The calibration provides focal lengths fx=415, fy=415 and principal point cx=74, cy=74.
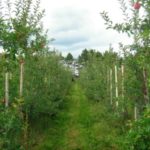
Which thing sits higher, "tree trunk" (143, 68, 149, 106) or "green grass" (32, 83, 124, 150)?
"tree trunk" (143, 68, 149, 106)

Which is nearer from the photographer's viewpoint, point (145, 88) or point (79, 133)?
point (145, 88)

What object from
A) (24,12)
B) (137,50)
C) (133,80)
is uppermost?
(24,12)

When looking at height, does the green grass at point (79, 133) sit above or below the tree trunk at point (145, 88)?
below

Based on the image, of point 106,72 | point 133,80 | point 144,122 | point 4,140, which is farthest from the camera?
point 106,72

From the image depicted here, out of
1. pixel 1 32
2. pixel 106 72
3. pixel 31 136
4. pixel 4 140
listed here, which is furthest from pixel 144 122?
pixel 106 72

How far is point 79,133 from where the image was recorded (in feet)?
42.9

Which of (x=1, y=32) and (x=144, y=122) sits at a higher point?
(x=1, y=32)

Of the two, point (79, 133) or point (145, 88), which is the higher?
point (145, 88)

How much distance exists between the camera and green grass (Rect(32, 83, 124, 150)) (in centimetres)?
1062

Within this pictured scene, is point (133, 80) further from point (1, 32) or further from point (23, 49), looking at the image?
point (1, 32)

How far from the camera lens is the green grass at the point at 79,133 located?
1062 cm

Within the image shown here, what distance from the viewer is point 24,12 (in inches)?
361

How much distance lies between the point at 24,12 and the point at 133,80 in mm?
2925

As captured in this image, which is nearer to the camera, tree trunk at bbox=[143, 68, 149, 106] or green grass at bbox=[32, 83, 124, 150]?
tree trunk at bbox=[143, 68, 149, 106]
